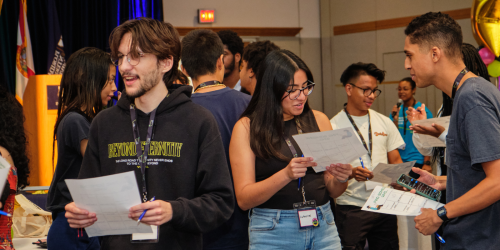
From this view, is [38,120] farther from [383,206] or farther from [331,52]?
[331,52]

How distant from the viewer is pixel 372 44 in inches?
308

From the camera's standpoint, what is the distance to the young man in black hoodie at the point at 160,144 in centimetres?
145

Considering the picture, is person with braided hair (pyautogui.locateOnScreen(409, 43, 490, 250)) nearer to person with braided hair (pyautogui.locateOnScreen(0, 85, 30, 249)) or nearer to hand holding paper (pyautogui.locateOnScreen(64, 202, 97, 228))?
hand holding paper (pyautogui.locateOnScreen(64, 202, 97, 228))

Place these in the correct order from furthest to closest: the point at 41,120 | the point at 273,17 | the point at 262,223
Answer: the point at 273,17 < the point at 41,120 < the point at 262,223

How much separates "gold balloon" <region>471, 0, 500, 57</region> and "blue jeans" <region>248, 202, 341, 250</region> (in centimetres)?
299

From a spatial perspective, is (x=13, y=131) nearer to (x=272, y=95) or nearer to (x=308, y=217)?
(x=272, y=95)

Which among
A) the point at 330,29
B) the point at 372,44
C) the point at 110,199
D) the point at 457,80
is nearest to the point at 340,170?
the point at 457,80

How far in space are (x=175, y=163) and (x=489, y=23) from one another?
12.0ft

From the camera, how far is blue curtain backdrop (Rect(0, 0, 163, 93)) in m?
4.87

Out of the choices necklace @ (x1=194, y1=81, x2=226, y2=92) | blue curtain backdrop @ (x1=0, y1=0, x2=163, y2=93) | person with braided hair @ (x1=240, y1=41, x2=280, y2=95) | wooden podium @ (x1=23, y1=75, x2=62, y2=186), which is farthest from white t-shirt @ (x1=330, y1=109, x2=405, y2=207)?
blue curtain backdrop @ (x1=0, y1=0, x2=163, y2=93)

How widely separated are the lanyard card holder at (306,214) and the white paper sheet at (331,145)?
20cm

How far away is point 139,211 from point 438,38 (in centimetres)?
142

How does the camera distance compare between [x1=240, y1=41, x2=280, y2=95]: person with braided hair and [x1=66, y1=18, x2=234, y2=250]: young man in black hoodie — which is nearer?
[x1=66, y1=18, x2=234, y2=250]: young man in black hoodie

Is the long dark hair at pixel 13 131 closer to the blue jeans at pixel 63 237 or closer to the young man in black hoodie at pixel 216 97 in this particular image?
the blue jeans at pixel 63 237
